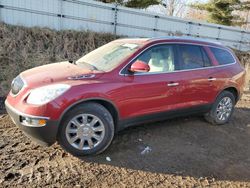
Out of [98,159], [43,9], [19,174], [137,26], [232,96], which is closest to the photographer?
[19,174]

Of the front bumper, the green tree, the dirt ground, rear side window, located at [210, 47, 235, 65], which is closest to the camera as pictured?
the dirt ground

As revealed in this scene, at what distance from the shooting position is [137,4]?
15.2 metres

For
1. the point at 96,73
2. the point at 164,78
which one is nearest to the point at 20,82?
the point at 96,73

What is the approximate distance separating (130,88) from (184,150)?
1.41 metres

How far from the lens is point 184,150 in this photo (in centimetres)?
488

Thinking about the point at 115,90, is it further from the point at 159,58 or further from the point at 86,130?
the point at 159,58

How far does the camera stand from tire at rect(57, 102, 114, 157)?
4113 millimetres

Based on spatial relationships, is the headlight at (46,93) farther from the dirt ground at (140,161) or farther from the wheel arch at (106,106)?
the dirt ground at (140,161)

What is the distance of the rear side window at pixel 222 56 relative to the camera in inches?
239

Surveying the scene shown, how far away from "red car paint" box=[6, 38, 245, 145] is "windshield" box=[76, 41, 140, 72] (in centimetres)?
13

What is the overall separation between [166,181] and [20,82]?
2.55 meters

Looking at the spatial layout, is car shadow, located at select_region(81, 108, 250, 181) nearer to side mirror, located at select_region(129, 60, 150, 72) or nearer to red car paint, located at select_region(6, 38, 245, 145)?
red car paint, located at select_region(6, 38, 245, 145)

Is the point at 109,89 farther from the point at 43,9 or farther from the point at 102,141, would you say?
the point at 43,9

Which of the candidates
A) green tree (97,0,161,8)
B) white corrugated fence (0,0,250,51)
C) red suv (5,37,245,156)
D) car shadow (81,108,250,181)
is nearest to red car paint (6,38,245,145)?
red suv (5,37,245,156)
